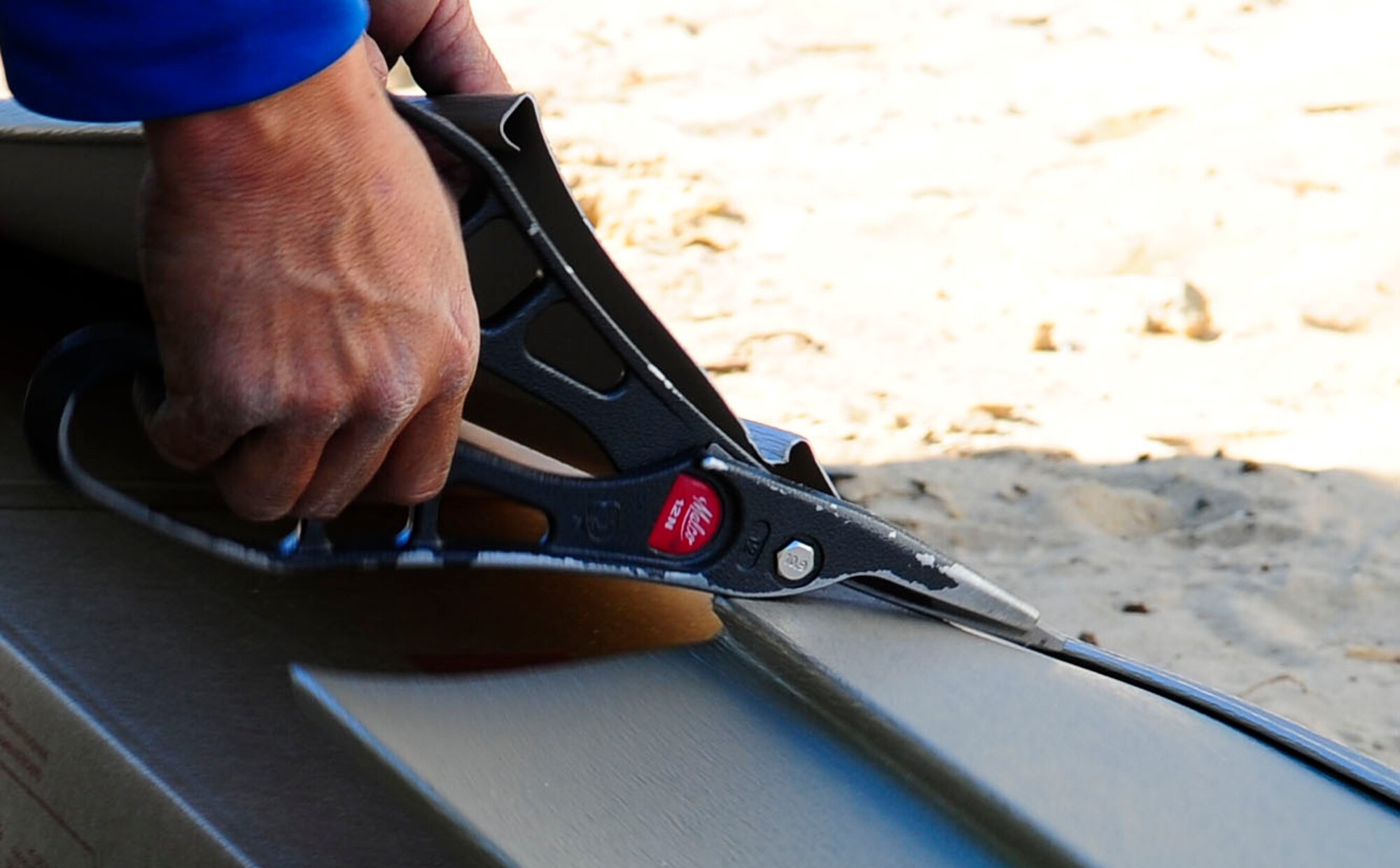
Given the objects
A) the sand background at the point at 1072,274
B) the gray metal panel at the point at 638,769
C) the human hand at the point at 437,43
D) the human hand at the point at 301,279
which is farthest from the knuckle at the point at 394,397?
the sand background at the point at 1072,274

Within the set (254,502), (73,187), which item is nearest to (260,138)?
(254,502)

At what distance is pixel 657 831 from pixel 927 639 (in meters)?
0.23

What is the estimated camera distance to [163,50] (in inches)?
23.7

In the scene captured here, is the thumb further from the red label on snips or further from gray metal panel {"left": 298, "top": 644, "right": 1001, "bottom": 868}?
gray metal panel {"left": 298, "top": 644, "right": 1001, "bottom": 868}

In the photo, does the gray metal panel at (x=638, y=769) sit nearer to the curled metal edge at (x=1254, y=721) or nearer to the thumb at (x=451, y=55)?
the curled metal edge at (x=1254, y=721)

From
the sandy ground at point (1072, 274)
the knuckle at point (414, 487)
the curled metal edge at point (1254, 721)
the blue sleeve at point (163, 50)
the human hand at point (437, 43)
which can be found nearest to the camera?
the blue sleeve at point (163, 50)

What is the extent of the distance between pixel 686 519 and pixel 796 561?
0.07 metres

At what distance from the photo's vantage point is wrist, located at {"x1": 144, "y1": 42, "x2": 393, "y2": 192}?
624 mm

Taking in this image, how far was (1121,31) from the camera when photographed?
362 centimetres

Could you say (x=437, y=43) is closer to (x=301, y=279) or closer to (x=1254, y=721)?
(x=301, y=279)

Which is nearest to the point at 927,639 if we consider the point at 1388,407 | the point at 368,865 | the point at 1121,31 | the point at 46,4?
the point at 368,865

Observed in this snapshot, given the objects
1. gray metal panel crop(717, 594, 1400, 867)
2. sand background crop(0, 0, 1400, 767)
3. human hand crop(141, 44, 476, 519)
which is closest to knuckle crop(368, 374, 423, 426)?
human hand crop(141, 44, 476, 519)

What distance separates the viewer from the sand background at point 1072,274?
1.90 meters

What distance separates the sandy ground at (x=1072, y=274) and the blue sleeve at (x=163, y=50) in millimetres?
1342
